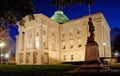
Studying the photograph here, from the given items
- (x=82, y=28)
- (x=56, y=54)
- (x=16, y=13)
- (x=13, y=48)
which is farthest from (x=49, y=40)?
(x=16, y=13)

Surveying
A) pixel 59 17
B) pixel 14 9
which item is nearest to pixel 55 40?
pixel 59 17

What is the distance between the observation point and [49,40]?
67688 mm

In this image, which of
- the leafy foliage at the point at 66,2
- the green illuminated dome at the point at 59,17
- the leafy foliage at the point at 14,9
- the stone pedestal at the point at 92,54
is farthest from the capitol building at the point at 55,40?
the leafy foliage at the point at 66,2

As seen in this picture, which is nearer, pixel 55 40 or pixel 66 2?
pixel 66 2

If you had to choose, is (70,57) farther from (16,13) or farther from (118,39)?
(16,13)

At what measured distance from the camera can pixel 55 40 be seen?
7100 centimetres

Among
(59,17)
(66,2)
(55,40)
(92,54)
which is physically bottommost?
(92,54)

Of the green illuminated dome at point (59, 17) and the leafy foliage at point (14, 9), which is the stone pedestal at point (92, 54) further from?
the green illuminated dome at point (59, 17)

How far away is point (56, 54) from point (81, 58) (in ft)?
29.8

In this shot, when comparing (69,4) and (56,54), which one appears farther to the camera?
(56,54)

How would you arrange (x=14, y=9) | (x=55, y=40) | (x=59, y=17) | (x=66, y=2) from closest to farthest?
1. (x=66, y=2)
2. (x=14, y=9)
3. (x=55, y=40)
4. (x=59, y=17)

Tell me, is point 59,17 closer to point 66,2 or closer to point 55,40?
point 55,40

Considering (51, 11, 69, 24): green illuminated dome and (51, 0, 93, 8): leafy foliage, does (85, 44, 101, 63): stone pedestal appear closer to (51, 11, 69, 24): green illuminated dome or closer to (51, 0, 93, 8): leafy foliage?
(51, 0, 93, 8): leafy foliage

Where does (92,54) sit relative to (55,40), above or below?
below
